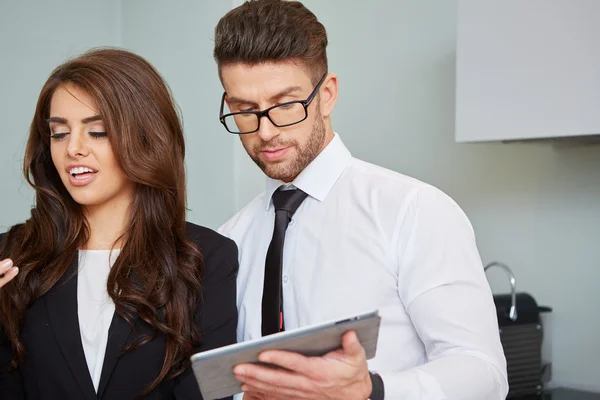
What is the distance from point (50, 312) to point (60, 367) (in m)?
0.13

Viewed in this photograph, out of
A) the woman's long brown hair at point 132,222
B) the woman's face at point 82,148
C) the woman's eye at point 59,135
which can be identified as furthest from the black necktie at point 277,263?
the woman's eye at point 59,135

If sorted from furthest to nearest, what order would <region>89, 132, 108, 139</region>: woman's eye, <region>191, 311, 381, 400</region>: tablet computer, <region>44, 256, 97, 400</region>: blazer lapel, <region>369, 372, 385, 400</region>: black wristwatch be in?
<region>89, 132, 108, 139</region>: woman's eye → <region>44, 256, 97, 400</region>: blazer lapel → <region>369, 372, 385, 400</region>: black wristwatch → <region>191, 311, 381, 400</region>: tablet computer

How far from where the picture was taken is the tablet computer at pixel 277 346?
1.00m

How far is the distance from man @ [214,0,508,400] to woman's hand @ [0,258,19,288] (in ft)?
1.63

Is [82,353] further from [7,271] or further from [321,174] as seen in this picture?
[321,174]

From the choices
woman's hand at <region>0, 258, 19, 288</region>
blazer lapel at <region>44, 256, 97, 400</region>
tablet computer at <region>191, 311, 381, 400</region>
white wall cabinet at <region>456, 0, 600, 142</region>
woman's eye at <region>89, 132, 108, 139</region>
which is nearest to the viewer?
tablet computer at <region>191, 311, 381, 400</region>

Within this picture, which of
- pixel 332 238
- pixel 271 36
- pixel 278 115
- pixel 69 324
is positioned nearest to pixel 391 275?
Result: pixel 332 238

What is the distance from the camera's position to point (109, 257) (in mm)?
1682

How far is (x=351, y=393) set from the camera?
Result: 3.72 ft

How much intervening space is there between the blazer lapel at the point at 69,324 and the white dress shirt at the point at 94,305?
0.07 feet

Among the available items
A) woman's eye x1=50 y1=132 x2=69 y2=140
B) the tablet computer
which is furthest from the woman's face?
the tablet computer

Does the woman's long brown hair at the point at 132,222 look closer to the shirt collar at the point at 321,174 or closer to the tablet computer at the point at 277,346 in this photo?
the shirt collar at the point at 321,174

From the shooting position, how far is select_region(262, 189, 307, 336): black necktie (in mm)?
1615

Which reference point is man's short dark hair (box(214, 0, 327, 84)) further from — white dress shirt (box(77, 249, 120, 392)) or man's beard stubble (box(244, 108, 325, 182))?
white dress shirt (box(77, 249, 120, 392))
